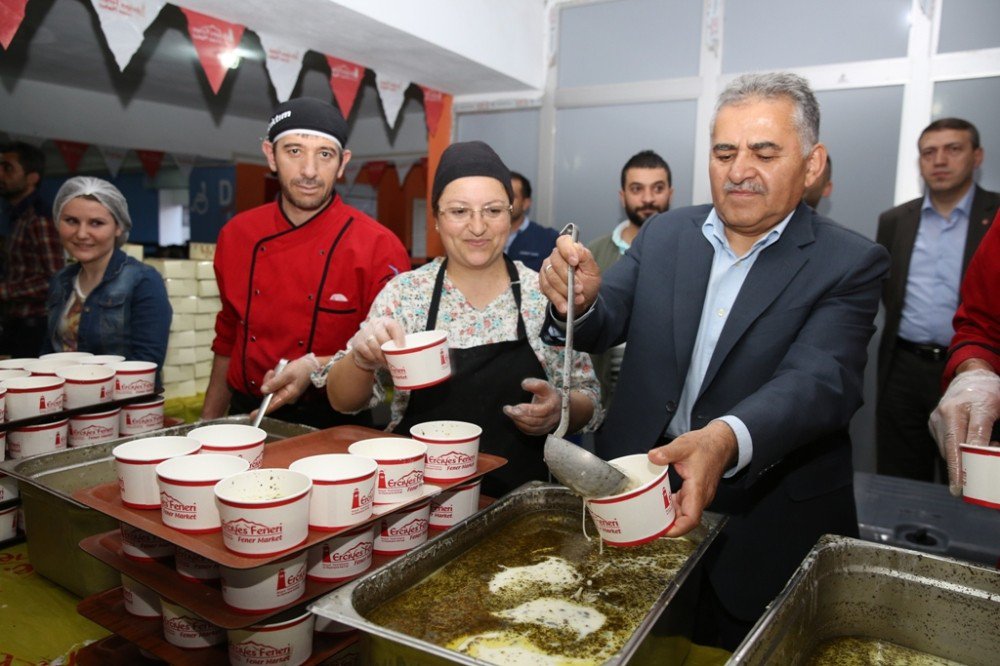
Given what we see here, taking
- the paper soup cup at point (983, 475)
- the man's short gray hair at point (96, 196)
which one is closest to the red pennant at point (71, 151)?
the man's short gray hair at point (96, 196)

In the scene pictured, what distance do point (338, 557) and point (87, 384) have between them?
3.57 ft

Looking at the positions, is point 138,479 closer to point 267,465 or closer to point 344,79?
point 267,465

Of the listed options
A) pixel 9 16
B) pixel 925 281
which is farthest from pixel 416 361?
pixel 925 281

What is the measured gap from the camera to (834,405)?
4.68 ft

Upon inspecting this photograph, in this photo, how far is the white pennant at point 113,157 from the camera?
8523 mm

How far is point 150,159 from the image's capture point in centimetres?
908

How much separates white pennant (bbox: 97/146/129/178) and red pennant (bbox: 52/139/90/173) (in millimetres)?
237

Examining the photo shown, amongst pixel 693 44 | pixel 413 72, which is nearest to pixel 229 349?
pixel 413 72

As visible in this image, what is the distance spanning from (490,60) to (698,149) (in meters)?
1.52

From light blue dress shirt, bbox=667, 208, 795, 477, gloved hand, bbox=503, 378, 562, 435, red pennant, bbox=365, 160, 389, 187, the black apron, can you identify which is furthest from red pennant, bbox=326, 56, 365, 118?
red pennant, bbox=365, 160, 389, 187

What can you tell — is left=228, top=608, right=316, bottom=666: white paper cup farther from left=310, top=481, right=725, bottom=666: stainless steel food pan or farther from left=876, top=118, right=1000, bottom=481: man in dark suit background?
left=876, top=118, right=1000, bottom=481: man in dark suit background

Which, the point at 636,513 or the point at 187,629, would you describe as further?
the point at 187,629

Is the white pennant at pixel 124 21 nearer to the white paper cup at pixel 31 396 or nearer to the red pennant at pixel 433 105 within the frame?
the white paper cup at pixel 31 396

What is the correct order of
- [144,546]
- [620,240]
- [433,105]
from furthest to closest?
[433,105]
[620,240]
[144,546]
